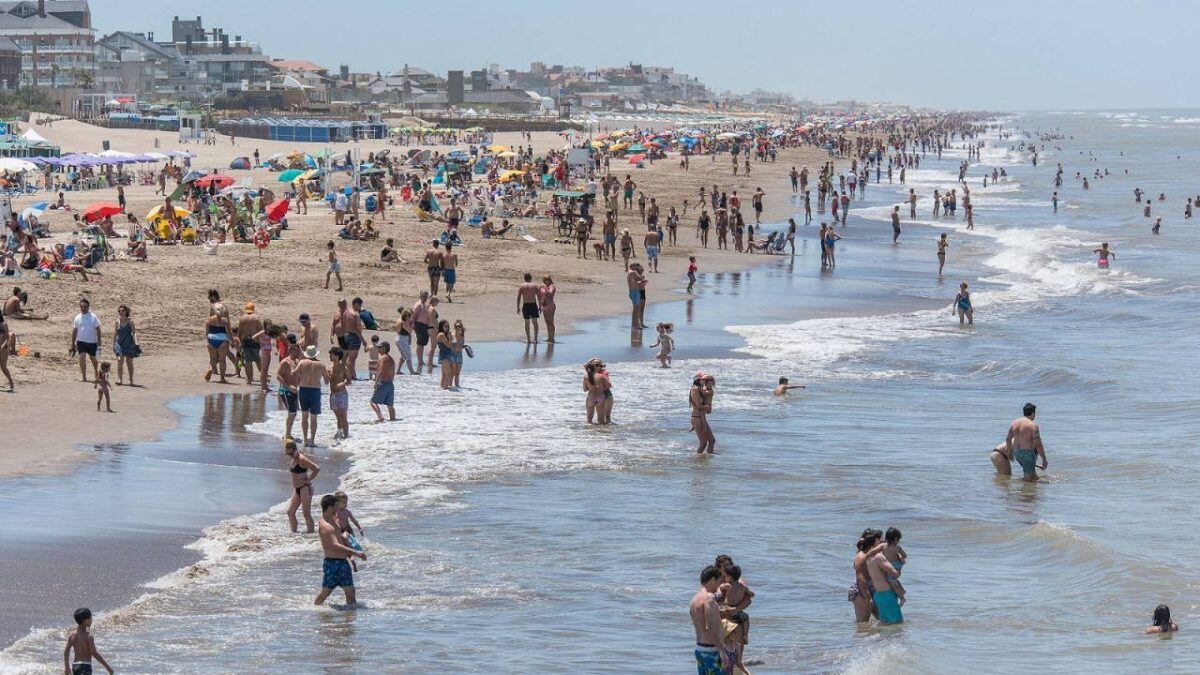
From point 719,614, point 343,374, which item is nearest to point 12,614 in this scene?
point 719,614

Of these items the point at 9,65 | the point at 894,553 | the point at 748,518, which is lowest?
the point at 748,518

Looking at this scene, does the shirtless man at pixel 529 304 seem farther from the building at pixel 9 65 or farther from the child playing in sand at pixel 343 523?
the building at pixel 9 65

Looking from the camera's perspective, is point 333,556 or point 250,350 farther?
point 250,350

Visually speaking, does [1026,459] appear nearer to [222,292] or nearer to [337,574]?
[337,574]

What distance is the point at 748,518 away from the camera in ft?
47.6

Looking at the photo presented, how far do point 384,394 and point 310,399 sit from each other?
162 cm

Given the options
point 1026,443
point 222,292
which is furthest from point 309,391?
point 222,292

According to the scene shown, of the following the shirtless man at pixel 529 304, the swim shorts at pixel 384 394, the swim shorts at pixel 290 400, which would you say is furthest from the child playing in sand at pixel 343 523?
the shirtless man at pixel 529 304

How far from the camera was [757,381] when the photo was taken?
21.7 metres

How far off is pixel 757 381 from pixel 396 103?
5570 inches

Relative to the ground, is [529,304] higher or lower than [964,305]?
higher

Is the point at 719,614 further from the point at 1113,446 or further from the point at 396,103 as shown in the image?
the point at 396,103

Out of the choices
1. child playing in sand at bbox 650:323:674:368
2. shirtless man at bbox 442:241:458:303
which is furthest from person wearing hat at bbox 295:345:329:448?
shirtless man at bbox 442:241:458:303

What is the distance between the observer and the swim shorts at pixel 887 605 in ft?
37.6
